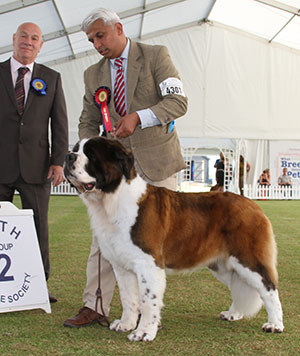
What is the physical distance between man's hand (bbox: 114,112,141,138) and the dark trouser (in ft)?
4.17

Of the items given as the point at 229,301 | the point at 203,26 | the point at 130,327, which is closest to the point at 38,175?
the point at 130,327

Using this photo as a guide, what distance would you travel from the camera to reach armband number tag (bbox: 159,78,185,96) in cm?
335

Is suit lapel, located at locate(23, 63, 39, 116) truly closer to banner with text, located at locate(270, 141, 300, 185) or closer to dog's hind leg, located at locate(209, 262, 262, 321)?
dog's hind leg, located at locate(209, 262, 262, 321)

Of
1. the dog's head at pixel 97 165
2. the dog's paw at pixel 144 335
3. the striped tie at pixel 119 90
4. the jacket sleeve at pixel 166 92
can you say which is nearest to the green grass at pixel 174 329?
the dog's paw at pixel 144 335

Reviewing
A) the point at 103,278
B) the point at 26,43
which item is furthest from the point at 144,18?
the point at 103,278

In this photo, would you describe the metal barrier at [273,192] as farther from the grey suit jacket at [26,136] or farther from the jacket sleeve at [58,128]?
the grey suit jacket at [26,136]

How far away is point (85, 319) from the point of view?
10.9 ft

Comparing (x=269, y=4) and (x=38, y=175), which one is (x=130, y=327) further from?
(x=269, y=4)

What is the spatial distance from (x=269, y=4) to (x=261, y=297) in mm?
14794

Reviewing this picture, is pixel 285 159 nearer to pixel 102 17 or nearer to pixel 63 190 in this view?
pixel 63 190

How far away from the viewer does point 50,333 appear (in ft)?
10.2

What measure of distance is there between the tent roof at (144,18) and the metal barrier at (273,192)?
6.44m

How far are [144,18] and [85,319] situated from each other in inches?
613

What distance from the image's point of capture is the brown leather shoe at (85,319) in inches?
129
